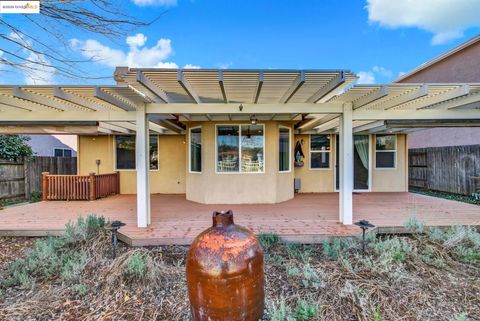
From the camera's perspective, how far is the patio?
451 centimetres

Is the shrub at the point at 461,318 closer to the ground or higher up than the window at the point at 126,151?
closer to the ground

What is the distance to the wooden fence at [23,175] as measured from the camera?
8836 millimetres

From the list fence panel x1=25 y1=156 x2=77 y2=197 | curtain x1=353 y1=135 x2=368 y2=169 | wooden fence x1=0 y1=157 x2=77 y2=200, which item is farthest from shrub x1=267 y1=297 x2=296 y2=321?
fence panel x1=25 y1=156 x2=77 y2=197

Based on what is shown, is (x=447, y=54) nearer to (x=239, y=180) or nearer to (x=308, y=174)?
(x=308, y=174)

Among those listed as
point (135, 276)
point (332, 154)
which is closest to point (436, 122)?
point (332, 154)

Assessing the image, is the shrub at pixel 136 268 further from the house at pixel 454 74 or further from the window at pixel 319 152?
the house at pixel 454 74

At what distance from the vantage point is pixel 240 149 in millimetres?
7176

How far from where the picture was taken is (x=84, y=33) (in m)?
3.07

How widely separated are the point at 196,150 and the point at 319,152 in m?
4.78

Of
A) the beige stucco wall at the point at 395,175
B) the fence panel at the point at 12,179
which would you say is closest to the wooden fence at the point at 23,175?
the fence panel at the point at 12,179

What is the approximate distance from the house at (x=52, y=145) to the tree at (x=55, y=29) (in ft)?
44.8

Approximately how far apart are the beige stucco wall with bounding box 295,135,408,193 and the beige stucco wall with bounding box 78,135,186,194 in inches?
175

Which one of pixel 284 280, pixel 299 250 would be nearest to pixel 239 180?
pixel 299 250

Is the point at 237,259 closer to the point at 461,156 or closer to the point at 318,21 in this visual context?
→ the point at 318,21
